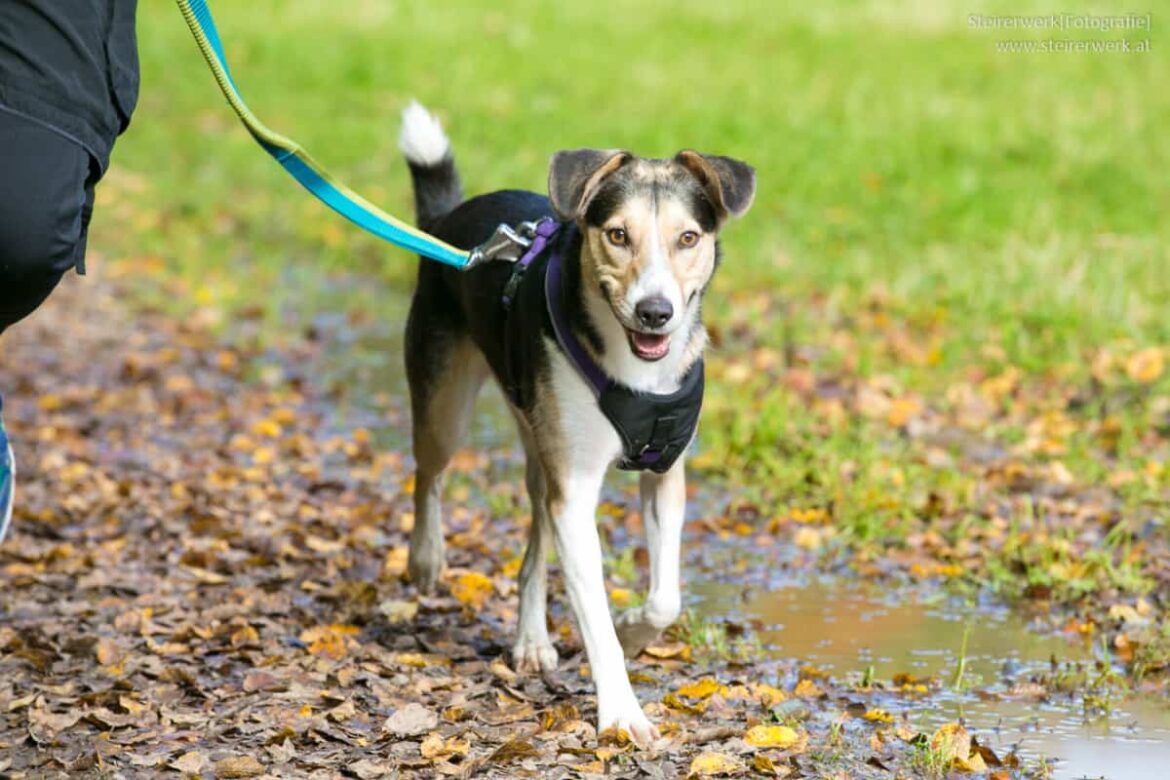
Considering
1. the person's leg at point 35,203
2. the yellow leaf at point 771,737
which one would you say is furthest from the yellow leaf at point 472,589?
the person's leg at point 35,203

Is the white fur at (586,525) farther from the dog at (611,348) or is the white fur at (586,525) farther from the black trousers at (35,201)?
the black trousers at (35,201)

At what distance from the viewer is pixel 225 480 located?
726 cm

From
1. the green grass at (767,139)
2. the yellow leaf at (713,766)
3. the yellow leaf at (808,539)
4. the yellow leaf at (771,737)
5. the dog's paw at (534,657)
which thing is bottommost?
the yellow leaf at (713,766)

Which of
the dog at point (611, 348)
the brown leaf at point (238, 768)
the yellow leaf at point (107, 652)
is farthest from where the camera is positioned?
the yellow leaf at point (107, 652)

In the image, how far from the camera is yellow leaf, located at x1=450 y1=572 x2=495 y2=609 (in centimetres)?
573

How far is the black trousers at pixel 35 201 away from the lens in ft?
10.6

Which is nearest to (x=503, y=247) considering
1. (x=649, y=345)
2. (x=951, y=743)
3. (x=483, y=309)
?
(x=483, y=309)

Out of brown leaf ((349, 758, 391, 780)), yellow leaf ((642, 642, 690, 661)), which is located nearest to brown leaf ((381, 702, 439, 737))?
brown leaf ((349, 758, 391, 780))

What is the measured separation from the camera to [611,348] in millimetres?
4445

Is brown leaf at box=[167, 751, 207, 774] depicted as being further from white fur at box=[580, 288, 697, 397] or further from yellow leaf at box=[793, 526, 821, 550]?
yellow leaf at box=[793, 526, 821, 550]

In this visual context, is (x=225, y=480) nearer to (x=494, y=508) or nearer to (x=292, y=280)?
(x=494, y=508)

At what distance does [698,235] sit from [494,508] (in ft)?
9.24

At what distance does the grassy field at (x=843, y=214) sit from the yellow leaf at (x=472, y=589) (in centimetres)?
144

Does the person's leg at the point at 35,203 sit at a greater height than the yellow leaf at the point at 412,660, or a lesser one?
greater
